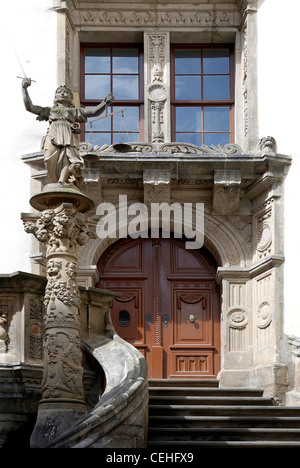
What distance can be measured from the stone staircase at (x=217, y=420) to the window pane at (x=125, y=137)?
4.25 meters

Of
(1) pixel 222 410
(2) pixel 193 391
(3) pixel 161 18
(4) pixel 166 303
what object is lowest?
(1) pixel 222 410

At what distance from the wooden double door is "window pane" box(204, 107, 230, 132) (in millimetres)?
1952

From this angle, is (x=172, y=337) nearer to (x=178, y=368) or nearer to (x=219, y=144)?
(x=178, y=368)

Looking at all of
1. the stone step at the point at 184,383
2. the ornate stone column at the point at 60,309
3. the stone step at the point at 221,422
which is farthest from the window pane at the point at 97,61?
the stone step at the point at 221,422

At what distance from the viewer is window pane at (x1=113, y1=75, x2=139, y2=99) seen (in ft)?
53.9

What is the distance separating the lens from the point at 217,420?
12.3 m

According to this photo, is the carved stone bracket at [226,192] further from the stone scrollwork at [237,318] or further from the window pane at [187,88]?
the window pane at [187,88]

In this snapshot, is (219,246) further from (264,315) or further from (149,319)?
(149,319)

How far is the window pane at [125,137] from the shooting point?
16.1 metres

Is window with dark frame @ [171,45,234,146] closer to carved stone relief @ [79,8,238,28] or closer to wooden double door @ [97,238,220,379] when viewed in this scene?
carved stone relief @ [79,8,238,28]

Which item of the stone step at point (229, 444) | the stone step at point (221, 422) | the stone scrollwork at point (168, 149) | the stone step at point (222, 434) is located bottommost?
the stone step at point (229, 444)

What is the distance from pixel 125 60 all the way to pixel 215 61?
1.47 m

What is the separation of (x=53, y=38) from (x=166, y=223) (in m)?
3.40

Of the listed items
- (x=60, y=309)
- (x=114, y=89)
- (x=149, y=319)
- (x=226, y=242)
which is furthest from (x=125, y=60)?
(x=60, y=309)
